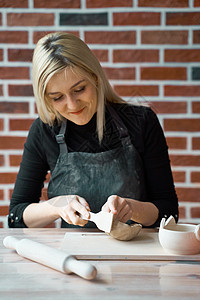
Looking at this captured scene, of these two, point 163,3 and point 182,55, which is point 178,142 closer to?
point 182,55

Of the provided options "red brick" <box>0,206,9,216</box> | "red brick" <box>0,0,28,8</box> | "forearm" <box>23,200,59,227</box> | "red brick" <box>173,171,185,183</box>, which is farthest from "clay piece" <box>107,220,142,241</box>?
"red brick" <box>0,0,28,8</box>

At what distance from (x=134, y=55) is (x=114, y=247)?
1.01 meters

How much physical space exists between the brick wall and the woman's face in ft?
1.48

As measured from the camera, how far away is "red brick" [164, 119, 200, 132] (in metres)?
1.62

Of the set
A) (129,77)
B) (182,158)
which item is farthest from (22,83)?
(182,158)

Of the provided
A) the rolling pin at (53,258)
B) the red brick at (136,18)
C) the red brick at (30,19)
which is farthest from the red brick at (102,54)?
the rolling pin at (53,258)

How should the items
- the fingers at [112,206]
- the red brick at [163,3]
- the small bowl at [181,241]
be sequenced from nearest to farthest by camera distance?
1. the small bowl at [181,241]
2. the fingers at [112,206]
3. the red brick at [163,3]

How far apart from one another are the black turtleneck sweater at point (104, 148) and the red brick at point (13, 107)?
1.05ft

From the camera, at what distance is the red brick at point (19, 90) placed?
161 centimetres

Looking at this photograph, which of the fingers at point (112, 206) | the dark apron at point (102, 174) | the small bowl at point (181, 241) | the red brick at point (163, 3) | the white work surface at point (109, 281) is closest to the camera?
the white work surface at point (109, 281)

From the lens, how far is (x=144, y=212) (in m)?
1.11

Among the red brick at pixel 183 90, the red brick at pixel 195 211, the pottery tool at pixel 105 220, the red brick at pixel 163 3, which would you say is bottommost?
the red brick at pixel 195 211

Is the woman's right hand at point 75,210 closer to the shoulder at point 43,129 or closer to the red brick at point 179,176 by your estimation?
the shoulder at point 43,129

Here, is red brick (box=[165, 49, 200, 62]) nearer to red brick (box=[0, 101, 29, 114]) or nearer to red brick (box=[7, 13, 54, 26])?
red brick (box=[7, 13, 54, 26])
